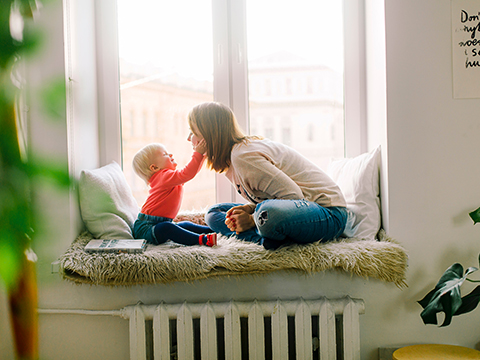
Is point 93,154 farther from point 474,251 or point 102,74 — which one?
→ point 474,251

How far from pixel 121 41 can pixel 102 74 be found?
20 cm

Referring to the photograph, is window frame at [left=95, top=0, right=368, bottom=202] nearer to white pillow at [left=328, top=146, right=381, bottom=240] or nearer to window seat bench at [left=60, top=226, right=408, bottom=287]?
white pillow at [left=328, top=146, right=381, bottom=240]

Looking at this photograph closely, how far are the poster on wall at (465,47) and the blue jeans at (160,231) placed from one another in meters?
1.16

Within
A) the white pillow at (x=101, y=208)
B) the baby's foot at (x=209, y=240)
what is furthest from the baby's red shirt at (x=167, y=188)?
the baby's foot at (x=209, y=240)

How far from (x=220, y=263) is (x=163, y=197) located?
0.46m

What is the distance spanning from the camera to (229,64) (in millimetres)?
1721

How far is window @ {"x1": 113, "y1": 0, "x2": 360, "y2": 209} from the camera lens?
5.60 feet

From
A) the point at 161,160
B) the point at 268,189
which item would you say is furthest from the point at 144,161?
the point at 268,189

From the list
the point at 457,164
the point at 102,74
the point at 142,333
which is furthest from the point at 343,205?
the point at 102,74

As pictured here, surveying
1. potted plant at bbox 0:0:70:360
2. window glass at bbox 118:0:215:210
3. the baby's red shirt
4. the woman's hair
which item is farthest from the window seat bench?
potted plant at bbox 0:0:70:360

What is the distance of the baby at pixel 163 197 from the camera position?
4.52 ft

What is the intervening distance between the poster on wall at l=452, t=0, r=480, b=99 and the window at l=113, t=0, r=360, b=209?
1.74 feet

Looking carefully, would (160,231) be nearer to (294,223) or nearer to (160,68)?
(294,223)

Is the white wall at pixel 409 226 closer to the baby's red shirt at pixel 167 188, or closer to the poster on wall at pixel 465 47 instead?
the poster on wall at pixel 465 47
